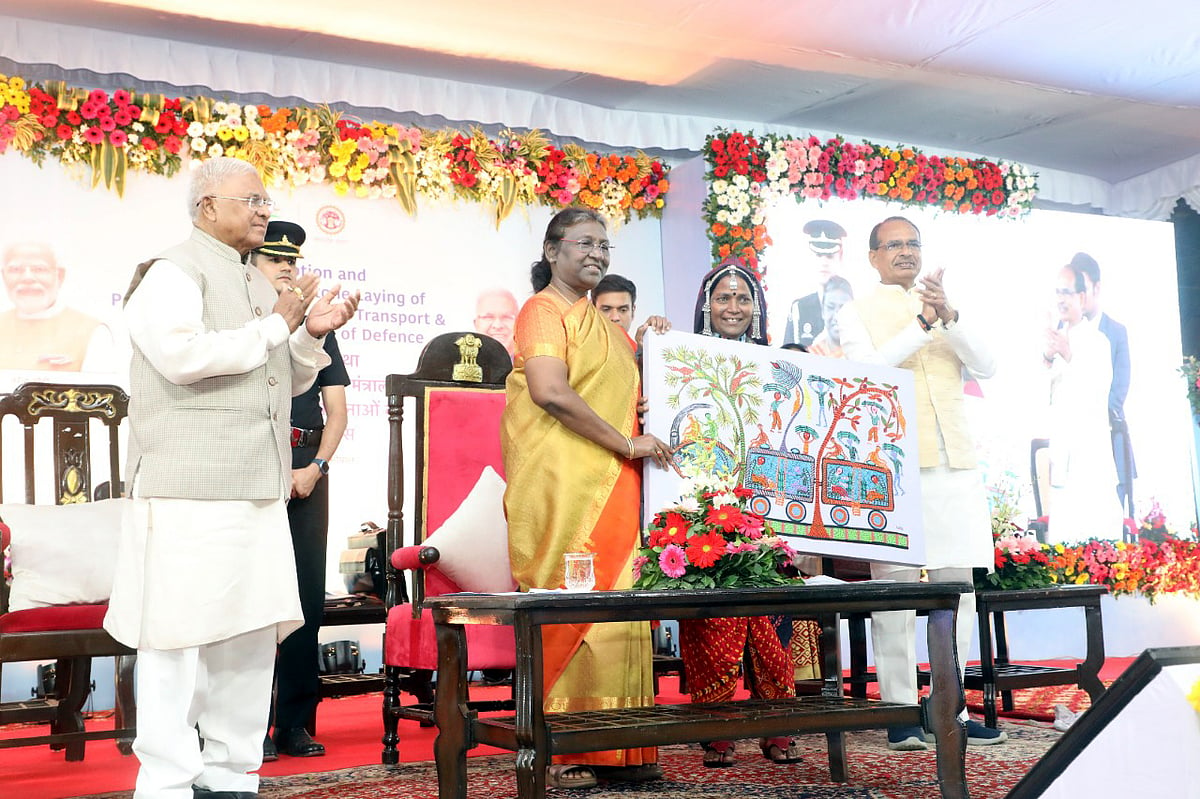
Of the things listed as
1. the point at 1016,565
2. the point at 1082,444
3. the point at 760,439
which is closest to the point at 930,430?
the point at 1016,565

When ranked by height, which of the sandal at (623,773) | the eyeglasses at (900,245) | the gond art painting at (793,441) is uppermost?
the eyeglasses at (900,245)

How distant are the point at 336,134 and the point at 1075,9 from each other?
4049mm

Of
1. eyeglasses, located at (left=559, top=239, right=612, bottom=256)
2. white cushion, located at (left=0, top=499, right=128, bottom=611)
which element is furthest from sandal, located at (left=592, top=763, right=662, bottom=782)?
white cushion, located at (left=0, top=499, right=128, bottom=611)

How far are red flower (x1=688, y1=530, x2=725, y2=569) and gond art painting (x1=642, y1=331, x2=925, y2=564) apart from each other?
1.19ft

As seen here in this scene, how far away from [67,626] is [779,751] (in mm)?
2298

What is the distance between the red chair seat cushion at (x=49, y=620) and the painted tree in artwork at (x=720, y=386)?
1.95 m

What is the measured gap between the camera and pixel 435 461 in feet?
14.5

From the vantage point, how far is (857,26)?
658 cm

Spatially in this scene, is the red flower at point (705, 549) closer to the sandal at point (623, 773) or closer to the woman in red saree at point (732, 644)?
the woman in red saree at point (732, 644)

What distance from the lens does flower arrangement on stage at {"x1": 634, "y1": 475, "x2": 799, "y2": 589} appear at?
303 cm

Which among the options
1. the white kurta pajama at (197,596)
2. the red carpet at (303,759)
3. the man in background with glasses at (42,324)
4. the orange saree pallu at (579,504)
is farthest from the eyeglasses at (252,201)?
the man in background with glasses at (42,324)

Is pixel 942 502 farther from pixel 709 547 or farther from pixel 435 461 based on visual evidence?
pixel 435 461

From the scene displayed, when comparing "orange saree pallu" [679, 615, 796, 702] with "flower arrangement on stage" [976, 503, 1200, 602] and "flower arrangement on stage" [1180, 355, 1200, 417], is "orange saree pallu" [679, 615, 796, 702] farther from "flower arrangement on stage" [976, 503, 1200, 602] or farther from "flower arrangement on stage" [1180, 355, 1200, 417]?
"flower arrangement on stage" [1180, 355, 1200, 417]

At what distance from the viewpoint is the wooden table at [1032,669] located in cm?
441
